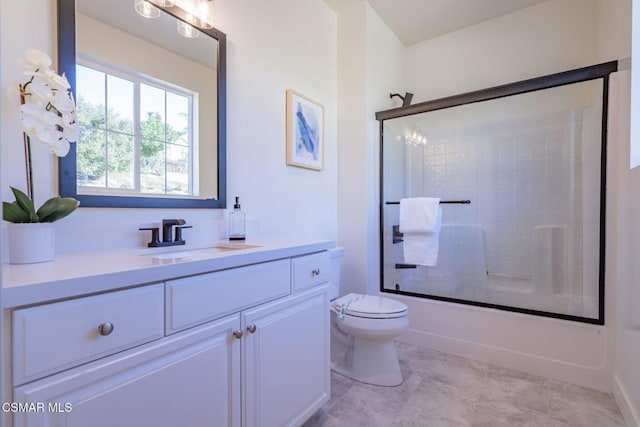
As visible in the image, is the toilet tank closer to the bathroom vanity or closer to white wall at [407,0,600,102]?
the bathroom vanity

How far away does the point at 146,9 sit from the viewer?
1312 mm

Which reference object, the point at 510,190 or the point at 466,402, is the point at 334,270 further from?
the point at 510,190

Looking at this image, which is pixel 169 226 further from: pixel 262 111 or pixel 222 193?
pixel 262 111

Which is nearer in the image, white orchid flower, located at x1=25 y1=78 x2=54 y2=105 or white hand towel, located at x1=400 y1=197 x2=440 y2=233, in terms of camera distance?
white orchid flower, located at x1=25 y1=78 x2=54 y2=105

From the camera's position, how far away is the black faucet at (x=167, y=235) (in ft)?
4.13

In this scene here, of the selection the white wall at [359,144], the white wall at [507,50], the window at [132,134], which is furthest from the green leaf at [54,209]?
the white wall at [507,50]

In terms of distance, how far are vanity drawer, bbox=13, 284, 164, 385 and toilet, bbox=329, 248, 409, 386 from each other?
Result: 1204 mm

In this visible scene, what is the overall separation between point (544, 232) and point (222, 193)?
2134 millimetres

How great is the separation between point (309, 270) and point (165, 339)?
0.65 m

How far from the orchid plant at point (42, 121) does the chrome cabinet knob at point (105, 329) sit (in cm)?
42

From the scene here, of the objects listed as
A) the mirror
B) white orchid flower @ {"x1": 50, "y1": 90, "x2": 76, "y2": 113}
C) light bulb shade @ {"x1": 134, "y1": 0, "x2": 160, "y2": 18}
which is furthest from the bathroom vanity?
light bulb shade @ {"x1": 134, "y1": 0, "x2": 160, "y2": 18}

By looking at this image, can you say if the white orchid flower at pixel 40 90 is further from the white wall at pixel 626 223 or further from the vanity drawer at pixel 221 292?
the white wall at pixel 626 223

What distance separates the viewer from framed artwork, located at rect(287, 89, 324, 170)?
6.63 ft

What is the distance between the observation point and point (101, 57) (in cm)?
116
